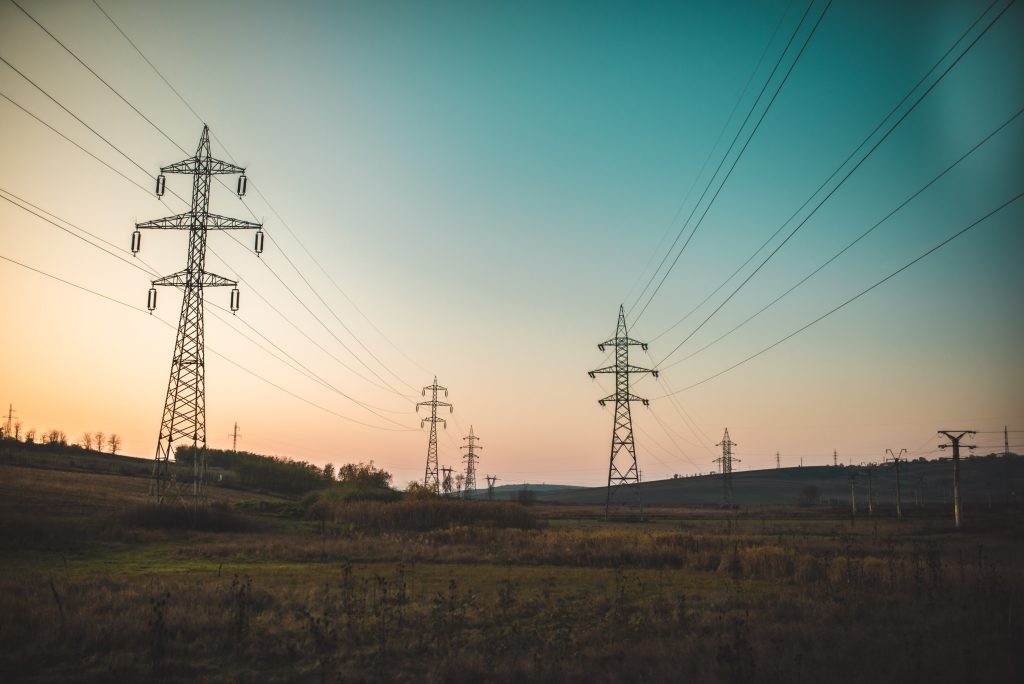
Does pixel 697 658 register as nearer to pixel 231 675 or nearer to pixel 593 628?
pixel 593 628

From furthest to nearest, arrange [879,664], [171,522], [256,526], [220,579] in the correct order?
[256,526], [171,522], [220,579], [879,664]

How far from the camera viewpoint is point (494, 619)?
1756cm

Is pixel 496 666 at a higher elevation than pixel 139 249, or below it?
below

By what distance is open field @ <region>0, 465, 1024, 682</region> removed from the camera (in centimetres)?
1249

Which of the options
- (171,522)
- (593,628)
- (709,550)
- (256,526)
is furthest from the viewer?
(256,526)

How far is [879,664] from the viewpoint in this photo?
12.3 meters

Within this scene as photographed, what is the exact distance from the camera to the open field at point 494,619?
1249 centimetres

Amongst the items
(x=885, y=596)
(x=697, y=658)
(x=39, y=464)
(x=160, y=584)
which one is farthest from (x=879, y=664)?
(x=39, y=464)

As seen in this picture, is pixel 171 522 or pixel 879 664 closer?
pixel 879 664

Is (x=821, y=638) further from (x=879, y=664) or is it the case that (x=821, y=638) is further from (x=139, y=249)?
(x=139, y=249)

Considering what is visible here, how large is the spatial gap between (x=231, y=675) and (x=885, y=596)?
18.3 meters

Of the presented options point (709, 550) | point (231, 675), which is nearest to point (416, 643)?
point (231, 675)

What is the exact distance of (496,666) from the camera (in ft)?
41.8

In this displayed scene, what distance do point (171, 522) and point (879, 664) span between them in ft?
140
